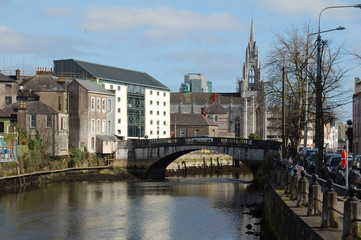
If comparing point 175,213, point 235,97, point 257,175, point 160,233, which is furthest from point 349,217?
point 235,97

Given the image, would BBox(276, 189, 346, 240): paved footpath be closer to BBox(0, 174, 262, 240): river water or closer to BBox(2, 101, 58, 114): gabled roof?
BBox(0, 174, 262, 240): river water

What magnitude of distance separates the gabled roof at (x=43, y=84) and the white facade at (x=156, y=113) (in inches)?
1695

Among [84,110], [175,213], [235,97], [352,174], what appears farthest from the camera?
[235,97]

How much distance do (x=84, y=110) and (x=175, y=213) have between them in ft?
119

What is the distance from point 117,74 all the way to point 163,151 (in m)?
37.8

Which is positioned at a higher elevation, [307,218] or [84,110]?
[84,110]


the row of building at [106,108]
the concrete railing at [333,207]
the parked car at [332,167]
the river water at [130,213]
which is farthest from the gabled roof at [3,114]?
the concrete railing at [333,207]

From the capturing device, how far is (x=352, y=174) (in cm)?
2625

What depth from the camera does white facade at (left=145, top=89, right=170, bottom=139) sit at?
116875 millimetres

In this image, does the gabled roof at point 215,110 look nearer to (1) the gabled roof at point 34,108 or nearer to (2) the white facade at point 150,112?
(2) the white facade at point 150,112

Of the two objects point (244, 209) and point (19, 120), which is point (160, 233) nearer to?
point (244, 209)

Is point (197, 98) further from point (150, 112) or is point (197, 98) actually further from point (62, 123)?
point (62, 123)

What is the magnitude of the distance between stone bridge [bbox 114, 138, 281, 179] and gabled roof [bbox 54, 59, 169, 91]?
27262 mm

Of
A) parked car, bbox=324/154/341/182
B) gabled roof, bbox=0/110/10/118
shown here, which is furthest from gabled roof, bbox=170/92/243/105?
parked car, bbox=324/154/341/182
